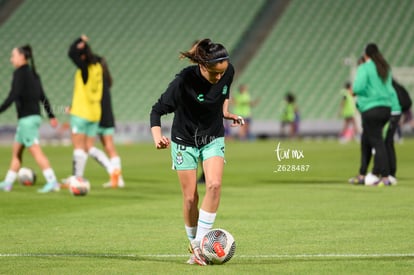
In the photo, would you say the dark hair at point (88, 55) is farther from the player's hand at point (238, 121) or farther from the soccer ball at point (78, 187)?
the player's hand at point (238, 121)

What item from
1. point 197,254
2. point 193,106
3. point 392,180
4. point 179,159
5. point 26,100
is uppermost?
point 193,106

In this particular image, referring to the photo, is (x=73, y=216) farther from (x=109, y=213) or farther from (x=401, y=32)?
(x=401, y=32)

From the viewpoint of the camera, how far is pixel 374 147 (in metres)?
17.1

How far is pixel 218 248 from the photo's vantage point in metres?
8.32

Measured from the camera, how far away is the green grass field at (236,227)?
8.34 metres

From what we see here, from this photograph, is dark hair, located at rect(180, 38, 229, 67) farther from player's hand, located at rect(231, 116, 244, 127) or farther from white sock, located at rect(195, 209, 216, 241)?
white sock, located at rect(195, 209, 216, 241)

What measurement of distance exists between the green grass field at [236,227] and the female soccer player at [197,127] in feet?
1.61

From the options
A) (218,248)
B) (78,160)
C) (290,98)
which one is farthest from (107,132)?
(290,98)

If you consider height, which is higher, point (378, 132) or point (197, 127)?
point (197, 127)

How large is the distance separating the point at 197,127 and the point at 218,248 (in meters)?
1.12

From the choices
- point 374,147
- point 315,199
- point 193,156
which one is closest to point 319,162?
point 374,147

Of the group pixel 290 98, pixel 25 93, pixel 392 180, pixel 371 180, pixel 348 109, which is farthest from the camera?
pixel 290 98

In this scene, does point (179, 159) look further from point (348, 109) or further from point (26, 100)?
point (348, 109)

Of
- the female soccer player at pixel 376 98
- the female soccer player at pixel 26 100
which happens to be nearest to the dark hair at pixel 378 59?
the female soccer player at pixel 376 98
